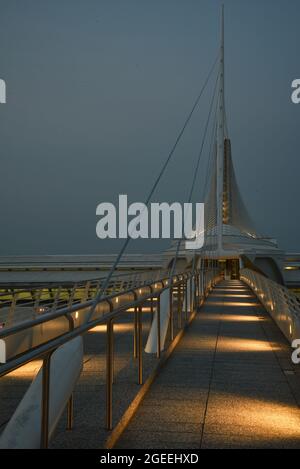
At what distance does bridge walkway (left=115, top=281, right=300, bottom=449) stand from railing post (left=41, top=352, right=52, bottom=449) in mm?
1291

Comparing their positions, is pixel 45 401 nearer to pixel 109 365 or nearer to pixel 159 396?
pixel 109 365

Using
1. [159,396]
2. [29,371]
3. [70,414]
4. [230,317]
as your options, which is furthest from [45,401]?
[230,317]

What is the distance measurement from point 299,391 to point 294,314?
2669mm

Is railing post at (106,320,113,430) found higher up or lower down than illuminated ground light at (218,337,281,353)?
higher up

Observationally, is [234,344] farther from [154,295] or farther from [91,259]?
[91,259]

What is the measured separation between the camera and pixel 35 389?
2.88 metres

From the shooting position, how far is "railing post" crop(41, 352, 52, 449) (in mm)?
2789

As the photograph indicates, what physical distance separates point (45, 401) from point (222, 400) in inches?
117

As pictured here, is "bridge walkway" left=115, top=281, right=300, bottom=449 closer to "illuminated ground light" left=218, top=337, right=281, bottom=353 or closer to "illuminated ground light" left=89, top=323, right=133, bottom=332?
"illuminated ground light" left=218, top=337, right=281, bottom=353

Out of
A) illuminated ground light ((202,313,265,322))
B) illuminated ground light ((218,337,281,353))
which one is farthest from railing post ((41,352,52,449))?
illuminated ground light ((202,313,265,322))

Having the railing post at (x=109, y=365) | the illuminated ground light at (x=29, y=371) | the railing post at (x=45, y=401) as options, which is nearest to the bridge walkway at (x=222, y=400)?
the railing post at (x=109, y=365)

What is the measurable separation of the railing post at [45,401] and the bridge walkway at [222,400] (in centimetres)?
129

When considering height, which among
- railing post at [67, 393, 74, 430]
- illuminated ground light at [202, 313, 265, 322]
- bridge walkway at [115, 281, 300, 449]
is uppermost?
railing post at [67, 393, 74, 430]

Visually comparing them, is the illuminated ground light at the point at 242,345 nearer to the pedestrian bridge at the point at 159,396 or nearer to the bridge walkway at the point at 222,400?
the bridge walkway at the point at 222,400
